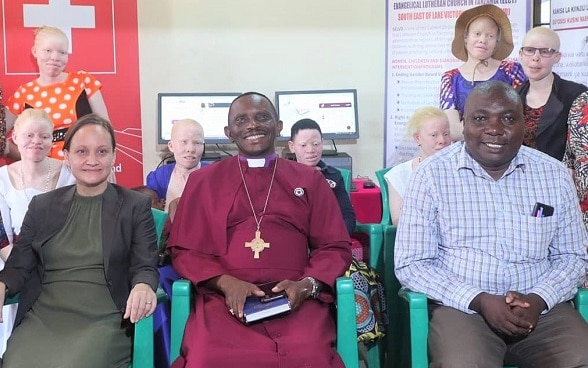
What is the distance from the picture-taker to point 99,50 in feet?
17.7

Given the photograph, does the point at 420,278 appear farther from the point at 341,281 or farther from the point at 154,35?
the point at 154,35

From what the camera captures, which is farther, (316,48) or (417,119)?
(316,48)

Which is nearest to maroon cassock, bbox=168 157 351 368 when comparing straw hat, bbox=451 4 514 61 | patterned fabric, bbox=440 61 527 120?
patterned fabric, bbox=440 61 527 120

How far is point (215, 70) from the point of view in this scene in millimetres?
5629

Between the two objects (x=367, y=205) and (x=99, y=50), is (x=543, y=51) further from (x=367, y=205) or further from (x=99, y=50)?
(x=99, y=50)

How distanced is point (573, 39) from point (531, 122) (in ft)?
4.28

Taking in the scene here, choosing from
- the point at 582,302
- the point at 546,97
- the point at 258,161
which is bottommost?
the point at 582,302

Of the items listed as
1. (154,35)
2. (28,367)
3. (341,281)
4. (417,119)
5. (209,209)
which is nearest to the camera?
(28,367)

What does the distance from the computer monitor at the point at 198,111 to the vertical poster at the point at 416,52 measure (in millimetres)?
1351

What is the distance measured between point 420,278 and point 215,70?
3511 millimetres

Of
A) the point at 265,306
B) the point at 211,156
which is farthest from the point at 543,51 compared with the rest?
the point at 211,156

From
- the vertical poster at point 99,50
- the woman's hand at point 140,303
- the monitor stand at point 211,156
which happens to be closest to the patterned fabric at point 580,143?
the woman's hand at point 140,303

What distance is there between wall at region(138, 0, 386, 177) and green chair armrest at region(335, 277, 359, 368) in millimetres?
3309

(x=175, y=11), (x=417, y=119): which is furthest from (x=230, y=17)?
(x=417, y=119)
